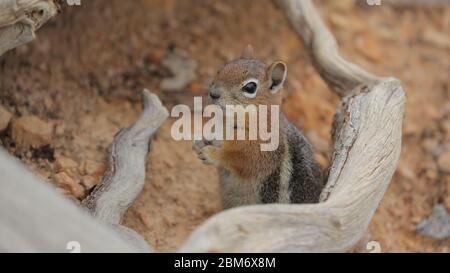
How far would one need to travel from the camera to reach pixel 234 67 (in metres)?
3.45

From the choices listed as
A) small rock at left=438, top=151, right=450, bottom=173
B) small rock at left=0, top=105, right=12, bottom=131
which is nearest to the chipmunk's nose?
small rock at left=0, top=105, right=12, bottom=131

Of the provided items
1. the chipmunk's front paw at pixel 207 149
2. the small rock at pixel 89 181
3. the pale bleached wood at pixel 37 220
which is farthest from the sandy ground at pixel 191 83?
the pale bleached wood at pixel 37 220

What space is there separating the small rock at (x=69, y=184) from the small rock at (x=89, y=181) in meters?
0.04

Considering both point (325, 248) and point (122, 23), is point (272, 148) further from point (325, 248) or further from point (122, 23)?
point (122, 23)

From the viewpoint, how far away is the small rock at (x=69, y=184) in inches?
144

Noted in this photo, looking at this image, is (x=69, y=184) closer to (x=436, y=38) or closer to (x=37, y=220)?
(x=37, y=220)

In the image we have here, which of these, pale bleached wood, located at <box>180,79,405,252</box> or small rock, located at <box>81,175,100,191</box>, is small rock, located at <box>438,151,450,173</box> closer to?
pale bleached wood, located at <box>180,79,405,252</box>

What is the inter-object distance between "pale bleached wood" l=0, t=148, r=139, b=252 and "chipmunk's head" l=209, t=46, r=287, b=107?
1064 millimetres

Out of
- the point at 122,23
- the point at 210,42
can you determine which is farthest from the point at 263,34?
the point at 122,23

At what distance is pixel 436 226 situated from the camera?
4.31m

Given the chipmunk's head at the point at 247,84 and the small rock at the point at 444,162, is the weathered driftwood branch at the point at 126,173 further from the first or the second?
the small rock at the point at 444,162

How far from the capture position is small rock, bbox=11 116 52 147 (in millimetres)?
3879

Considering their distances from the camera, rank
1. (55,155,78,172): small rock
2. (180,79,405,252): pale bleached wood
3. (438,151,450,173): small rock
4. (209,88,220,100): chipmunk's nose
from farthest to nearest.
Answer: (438,151,450,173): small rock
(55,155,78,172): small rock
(209,88,220,100): chipmunk's nose
(180,79,405,252): pale bleached wood
